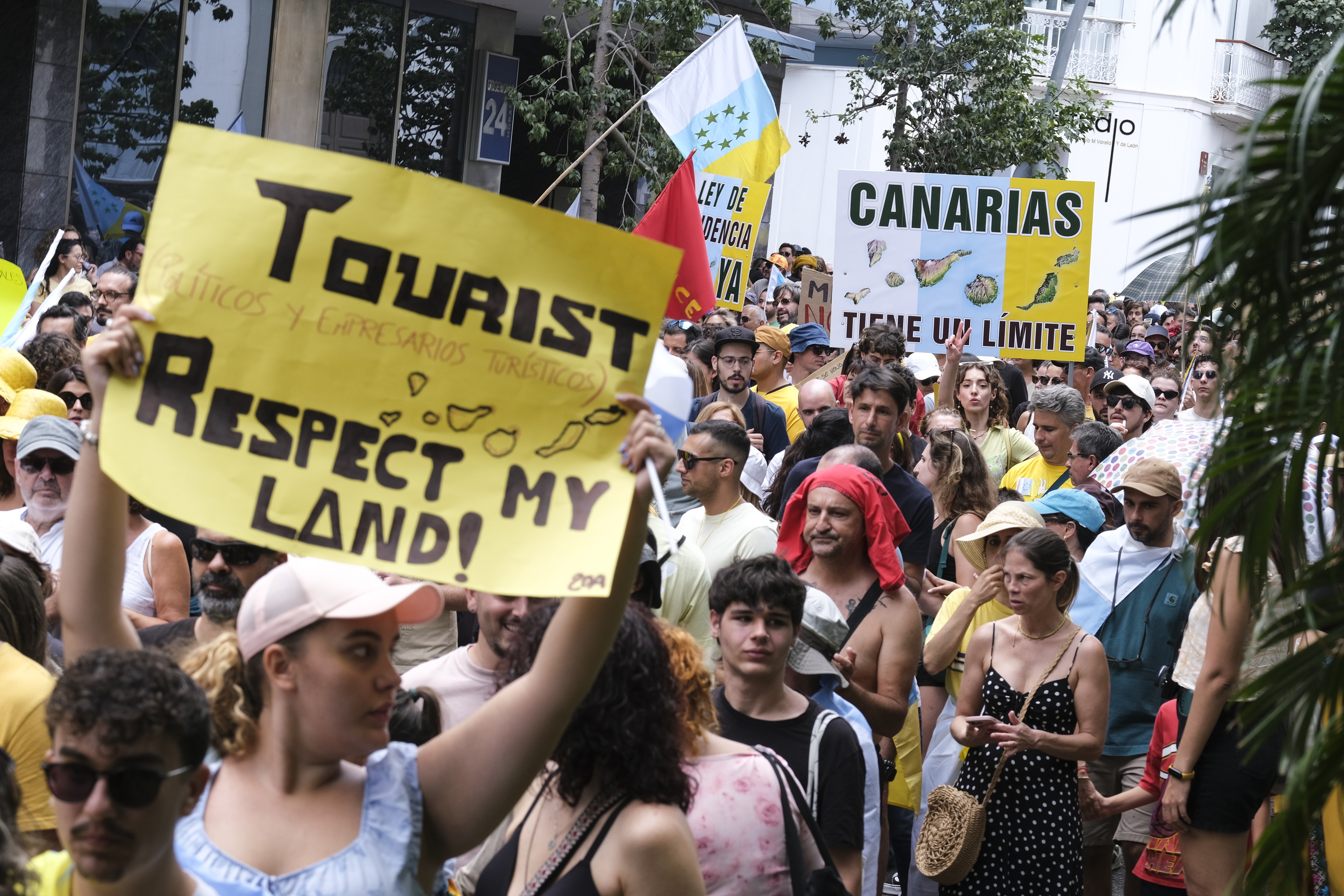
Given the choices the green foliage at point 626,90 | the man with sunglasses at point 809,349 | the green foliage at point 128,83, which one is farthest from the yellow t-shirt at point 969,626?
the green foliage at point 128,83

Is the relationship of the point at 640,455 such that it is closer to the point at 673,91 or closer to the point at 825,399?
the point at 825,399

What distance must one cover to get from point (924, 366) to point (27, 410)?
22.9ft

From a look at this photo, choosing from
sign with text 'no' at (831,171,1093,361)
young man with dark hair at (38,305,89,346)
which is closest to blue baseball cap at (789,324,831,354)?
sign with text 'no' at (831,171,1093,361)

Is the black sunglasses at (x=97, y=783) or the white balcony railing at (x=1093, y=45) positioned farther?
the white balcony railing at (x=1093, y=45)

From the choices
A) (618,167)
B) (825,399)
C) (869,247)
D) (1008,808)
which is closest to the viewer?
(1008,808)

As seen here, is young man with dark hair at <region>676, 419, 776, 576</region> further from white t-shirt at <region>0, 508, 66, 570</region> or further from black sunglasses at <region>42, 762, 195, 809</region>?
black sunglasses at <region>42, 762, 195, 809</region>

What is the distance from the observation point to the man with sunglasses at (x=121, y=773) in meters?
2.07

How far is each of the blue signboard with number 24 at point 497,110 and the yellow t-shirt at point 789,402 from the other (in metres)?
12.7

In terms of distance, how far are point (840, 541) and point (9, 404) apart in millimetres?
3676

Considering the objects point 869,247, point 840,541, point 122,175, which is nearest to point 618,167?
point 122,175

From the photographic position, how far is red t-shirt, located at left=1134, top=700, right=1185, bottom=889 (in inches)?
215

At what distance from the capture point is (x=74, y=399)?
6.76 metres

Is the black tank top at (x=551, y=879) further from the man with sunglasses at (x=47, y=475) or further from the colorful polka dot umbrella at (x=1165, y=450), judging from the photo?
the colorful polka dot umbrella at (x=1165, y=450)

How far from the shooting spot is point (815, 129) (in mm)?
Result: 33312
